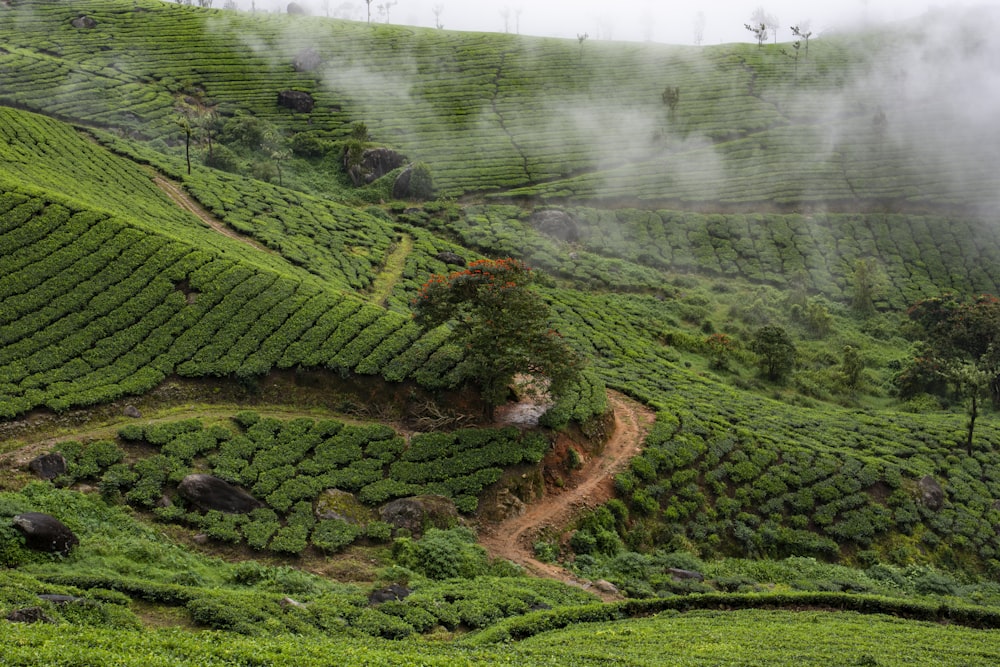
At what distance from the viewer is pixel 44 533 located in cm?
1908

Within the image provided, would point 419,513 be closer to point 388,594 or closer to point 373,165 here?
point 388,594

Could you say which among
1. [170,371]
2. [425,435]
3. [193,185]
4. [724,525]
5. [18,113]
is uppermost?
[18,113]

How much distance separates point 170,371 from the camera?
98.5 ft

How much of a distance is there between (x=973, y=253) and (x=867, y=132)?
2751cm

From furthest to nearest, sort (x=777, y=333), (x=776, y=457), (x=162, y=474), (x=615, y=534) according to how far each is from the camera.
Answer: (x=777, y=333) < (x=776, y=457) < (x=615, y=534) < (x=162, y=474)

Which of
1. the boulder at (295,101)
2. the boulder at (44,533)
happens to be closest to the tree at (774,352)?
the boulder at (44,533)

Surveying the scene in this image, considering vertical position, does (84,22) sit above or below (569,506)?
above

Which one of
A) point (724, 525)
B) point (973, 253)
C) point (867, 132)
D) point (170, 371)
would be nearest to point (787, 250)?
point (973, 253)

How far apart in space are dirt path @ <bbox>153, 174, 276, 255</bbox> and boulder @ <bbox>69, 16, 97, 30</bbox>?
57898 mm

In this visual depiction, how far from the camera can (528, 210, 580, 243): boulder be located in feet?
226

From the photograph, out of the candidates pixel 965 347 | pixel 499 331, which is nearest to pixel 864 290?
pixel 965 347

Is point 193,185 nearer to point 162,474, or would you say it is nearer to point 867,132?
point 162,474

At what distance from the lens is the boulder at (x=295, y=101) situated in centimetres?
8975

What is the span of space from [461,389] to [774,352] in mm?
27125
